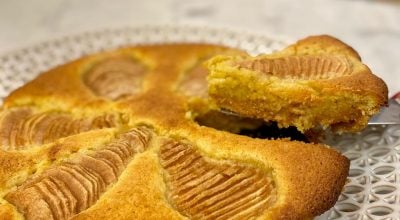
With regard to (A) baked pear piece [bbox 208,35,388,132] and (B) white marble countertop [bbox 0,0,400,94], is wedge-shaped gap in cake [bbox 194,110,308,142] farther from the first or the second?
Answer: (B) white marble countertop [bbox 0,0,400,94]

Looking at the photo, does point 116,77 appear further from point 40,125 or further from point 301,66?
point 301,66

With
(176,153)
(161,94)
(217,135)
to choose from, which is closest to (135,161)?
(176,153)

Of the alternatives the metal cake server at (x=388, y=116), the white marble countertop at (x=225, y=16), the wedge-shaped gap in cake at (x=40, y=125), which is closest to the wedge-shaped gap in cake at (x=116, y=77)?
the wedge-shaped gap in cake at (x=40, y=125)

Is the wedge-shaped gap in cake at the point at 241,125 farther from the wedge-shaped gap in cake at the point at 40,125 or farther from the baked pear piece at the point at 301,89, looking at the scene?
the wedge-shaped gap in cake at the point at 40,125

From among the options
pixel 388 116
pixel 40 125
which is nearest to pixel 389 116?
pixel 388 116

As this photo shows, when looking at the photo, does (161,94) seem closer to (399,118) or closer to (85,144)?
(85,144)

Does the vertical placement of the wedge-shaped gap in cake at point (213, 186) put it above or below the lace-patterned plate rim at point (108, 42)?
below
